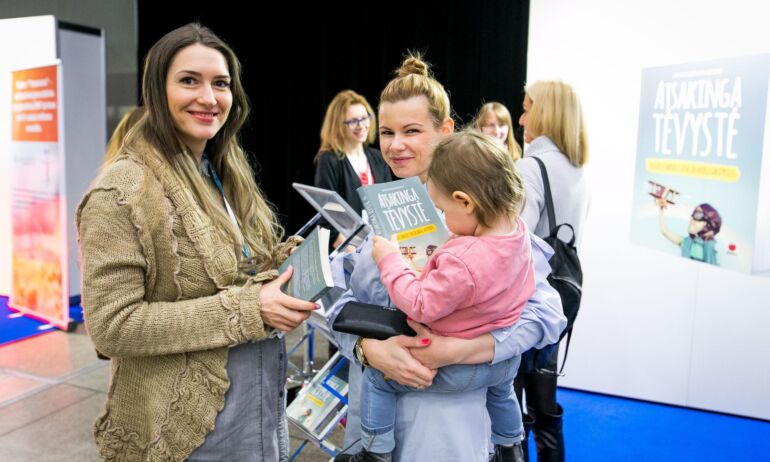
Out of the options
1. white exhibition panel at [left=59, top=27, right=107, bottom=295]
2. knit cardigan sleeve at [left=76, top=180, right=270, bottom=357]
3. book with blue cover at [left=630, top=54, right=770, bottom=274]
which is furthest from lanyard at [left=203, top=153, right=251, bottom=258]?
white exhibition panel at [left=59, top=27, right=107, bottom=295]

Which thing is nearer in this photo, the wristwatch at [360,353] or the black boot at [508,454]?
the wristwatch at [360,353]

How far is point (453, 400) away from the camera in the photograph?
4.41 ft

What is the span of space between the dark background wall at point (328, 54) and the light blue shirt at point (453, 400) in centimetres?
317

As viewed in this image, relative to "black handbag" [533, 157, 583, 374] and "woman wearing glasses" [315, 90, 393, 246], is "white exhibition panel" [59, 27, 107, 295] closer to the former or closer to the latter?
"woman wearing glasses" [315, 90, 393, 246]

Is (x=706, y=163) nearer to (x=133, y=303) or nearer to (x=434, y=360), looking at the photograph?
(x=434, y=360)

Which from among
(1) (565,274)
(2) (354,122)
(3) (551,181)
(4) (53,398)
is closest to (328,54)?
(2) (354,122)

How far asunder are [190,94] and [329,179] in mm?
2454

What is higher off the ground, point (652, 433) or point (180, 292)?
point (180, 292)

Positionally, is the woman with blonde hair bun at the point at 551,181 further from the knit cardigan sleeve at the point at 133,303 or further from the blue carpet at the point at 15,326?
the blue carpet at the point at 15,326

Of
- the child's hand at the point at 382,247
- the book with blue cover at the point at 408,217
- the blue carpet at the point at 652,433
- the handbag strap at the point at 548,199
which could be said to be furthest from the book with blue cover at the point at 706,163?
the child's hand at the point at 382,247

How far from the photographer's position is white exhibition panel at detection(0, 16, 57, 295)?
3.27m

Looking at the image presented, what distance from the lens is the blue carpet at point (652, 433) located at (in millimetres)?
3143

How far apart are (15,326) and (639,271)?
15.1ft

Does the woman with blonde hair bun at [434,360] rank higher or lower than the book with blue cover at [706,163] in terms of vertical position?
lower
